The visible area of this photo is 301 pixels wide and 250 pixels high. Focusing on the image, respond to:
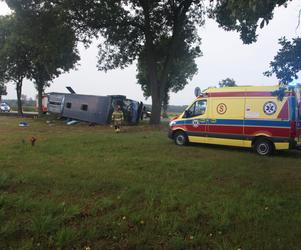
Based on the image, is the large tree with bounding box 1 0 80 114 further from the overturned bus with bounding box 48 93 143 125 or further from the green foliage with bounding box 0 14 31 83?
the green foliage with bounding box 0 14 31 83

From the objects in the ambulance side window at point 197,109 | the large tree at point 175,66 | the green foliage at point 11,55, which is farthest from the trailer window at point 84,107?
the green foliage at point 11,55

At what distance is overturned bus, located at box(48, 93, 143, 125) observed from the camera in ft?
78.6

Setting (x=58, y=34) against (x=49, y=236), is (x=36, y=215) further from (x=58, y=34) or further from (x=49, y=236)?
(x=58, y=34)

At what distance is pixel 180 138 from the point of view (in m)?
14.0

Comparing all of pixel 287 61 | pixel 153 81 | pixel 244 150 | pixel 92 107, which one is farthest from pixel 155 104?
pixel 287 61

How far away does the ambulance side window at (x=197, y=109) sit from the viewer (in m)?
13.3

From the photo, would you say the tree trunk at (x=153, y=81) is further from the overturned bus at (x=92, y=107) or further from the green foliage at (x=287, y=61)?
the green foliage at (x=287, y=61)

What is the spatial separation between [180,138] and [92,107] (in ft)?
39.8

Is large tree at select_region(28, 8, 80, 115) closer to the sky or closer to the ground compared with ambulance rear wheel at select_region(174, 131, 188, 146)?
closer to the sky

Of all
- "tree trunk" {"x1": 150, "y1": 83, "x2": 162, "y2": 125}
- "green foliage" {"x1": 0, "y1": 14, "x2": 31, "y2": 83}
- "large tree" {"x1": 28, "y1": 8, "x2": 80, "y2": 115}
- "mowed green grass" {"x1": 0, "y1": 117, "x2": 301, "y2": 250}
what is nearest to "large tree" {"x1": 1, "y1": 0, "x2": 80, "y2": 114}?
"large tree" {"x1": 28, "y1": 8, "x2": 80, "y2": 115}

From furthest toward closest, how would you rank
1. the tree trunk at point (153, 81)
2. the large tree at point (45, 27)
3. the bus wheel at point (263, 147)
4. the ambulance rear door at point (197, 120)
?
the tree trunk at point (153, 81), the large tree at point (45, 27), the ambulance rear door at point (197, 120), the bus wheel at point (263, 147)

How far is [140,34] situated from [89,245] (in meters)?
22.4

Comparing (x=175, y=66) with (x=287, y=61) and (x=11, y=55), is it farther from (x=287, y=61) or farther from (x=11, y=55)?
(x=287, y=61)

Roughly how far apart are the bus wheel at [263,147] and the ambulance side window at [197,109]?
2.56 m
